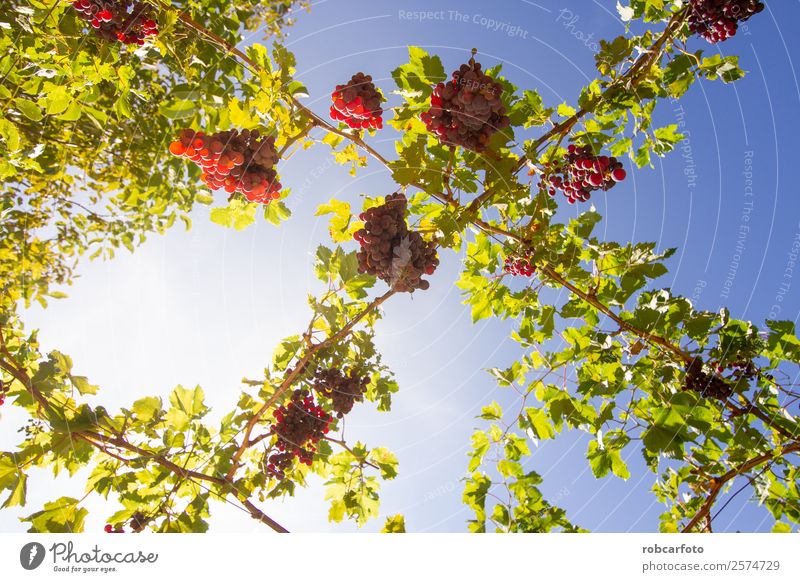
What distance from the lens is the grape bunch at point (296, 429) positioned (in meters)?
3.32

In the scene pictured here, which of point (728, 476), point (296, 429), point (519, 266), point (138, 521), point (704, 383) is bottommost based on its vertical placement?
Answer: point (728, 476)

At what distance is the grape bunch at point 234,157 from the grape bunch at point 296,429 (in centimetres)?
162

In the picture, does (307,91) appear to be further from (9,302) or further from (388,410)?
(9,302)

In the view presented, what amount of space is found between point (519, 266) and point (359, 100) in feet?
5.61

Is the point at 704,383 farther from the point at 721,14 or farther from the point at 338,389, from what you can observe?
the point at 338,389

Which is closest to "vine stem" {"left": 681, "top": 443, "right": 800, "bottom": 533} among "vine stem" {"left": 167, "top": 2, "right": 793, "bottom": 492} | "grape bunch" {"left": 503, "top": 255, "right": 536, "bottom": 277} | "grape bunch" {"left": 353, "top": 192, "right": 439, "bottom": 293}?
"vine stem" {"left": 167, "top": 2, "right": 793, "bottom": 492}

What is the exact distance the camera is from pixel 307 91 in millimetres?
2850

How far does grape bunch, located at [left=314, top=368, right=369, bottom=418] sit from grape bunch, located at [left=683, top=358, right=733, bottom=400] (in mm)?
2486

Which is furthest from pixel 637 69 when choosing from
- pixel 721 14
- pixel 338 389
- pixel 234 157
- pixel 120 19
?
pixel 120 19

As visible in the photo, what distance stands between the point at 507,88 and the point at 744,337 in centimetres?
259

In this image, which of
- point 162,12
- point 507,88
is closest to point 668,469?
point 507,88

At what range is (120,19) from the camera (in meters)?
2.99

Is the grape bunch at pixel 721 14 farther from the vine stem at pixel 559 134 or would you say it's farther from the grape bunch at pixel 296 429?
the grape bunch at pixel 296 429

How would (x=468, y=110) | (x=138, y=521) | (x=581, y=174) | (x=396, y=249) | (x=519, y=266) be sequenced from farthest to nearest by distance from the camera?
1. (x=519, y=266)
2. (x=581, y=174)
3. (x=138, y=521)
4. (x=396, y=249)
5. (x=468, y=110)
